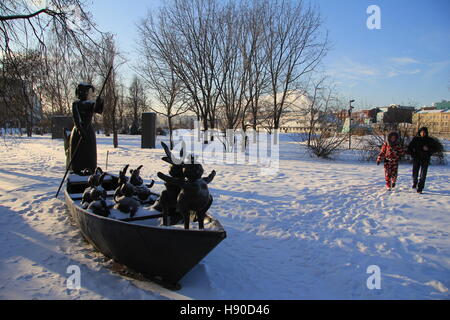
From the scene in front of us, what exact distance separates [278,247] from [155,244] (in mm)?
2330

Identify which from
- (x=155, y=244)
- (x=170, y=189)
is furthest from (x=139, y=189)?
(x=155, y=244)

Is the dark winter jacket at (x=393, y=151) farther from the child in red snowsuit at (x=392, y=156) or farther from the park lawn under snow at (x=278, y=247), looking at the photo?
the park lawn under snow at (x=278, y=247)

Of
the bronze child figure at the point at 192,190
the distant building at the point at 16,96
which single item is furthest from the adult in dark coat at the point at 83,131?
the bronze child figure at the point at 192,190

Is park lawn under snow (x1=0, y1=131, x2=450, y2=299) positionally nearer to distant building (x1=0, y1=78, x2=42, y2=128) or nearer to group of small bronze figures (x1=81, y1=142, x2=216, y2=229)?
group of small bronze figures (x1=81, y1=142, x2=216, y2=229)

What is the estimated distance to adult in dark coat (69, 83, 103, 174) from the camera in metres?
5.90

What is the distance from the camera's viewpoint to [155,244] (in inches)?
113

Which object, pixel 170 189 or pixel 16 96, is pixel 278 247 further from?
pixel 16 96

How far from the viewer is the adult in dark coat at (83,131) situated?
5.90 m

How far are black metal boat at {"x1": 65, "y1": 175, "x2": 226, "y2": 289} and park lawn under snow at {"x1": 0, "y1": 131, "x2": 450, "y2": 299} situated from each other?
0.20 m

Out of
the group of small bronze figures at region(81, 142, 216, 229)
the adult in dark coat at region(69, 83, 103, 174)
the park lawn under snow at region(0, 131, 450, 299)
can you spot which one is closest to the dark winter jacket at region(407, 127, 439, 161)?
the park lawn under snow at region(0, 131, 450, 299)

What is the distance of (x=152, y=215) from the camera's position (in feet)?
13.2

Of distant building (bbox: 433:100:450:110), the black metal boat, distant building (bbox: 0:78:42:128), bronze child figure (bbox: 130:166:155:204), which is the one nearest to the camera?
the black metal boat

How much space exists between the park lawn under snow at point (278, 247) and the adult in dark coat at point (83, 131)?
3.65 ft
